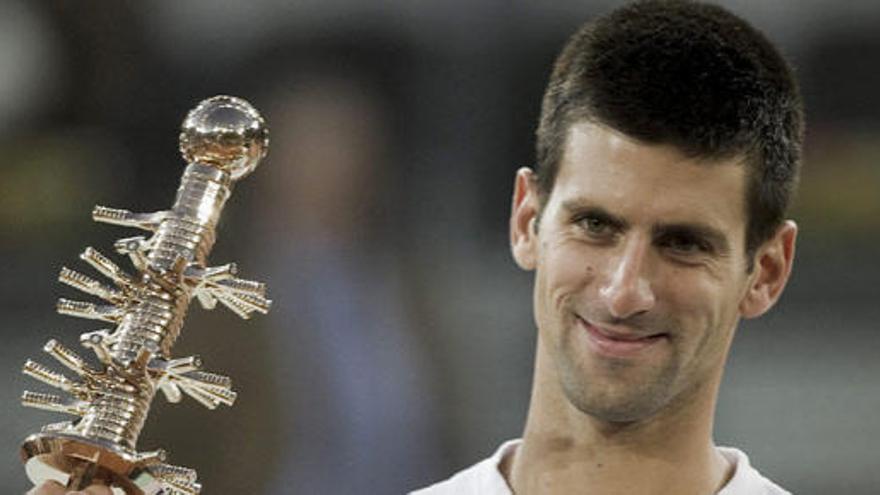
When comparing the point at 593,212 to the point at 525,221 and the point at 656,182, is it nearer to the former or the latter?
the point at 656,182

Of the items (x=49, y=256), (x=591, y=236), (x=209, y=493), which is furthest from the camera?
(x=49, y=256)

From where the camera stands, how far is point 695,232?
330cm

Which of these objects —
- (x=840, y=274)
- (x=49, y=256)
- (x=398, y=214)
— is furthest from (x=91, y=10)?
(x=840, y=274)

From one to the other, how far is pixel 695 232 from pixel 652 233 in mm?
61

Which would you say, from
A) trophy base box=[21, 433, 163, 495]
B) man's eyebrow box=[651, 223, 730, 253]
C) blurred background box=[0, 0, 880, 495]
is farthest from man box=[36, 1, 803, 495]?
blurred background box=[0, 0, 880, 495]

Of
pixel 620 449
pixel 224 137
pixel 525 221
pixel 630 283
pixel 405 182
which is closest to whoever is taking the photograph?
pixel 224 137

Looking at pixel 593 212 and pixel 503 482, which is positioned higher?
pixel 593 212

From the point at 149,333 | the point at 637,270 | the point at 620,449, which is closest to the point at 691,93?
the point at 637,270

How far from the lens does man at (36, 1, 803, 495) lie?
330cm

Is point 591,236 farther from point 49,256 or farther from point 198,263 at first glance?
point 49,256

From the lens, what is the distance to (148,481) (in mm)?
2826

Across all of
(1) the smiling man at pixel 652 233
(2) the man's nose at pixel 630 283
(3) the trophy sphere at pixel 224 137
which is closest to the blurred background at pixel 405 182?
(1) the smiling man at pixel 652 233

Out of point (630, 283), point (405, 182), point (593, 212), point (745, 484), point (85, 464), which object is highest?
point (405, 182)

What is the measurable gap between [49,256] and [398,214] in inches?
40.4
